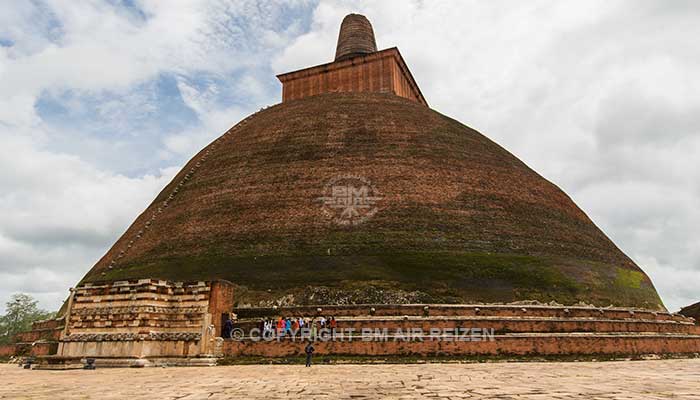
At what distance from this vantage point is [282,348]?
43.1 ft

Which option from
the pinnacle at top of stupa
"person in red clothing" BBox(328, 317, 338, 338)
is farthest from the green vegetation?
the pinnacle at top of stupa

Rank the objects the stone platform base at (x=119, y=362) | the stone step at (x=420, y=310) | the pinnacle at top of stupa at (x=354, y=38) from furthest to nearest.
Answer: the pinnacle at top of stupa at (x=354, y=38) < the stone step at (x=420, y=310) < the stone platform base at (x=119, y=362)

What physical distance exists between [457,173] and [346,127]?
17.5ft

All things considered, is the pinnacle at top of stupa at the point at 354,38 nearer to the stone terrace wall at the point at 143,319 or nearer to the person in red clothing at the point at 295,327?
the person in red clothing at the point at 295,327

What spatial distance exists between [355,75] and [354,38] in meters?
4.41

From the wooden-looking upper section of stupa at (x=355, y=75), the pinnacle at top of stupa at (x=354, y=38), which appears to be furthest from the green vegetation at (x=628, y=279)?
the pinnacle at top of stupa at (x=354, y=38)

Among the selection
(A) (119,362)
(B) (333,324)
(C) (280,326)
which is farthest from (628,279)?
(A) (119,362)

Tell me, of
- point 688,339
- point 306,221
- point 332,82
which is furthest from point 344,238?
point 332,82

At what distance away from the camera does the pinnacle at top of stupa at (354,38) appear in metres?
32.2

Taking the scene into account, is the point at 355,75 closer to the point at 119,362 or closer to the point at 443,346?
the point at 443,346

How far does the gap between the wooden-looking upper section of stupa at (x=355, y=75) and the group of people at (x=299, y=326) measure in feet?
59.3

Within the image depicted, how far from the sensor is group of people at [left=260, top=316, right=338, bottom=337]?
43.9 feet

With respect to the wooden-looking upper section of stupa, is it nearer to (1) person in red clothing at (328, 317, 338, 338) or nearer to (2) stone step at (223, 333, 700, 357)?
(1) person in red clothing at (328, 317, 338, 338)

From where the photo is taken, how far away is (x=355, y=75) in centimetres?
2980
